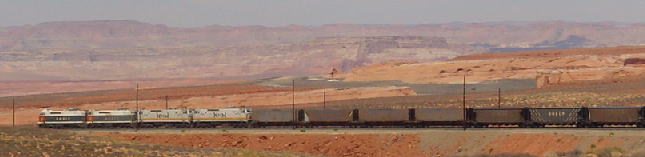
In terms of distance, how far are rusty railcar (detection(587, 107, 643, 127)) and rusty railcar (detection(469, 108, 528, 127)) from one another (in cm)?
454

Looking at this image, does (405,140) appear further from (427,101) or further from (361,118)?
(427,101)

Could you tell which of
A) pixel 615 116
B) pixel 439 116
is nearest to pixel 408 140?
pixel 439 116

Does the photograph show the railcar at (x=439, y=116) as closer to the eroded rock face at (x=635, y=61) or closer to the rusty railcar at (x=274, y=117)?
the rusty railcar at (x=274, y=117)

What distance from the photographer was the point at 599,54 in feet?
576

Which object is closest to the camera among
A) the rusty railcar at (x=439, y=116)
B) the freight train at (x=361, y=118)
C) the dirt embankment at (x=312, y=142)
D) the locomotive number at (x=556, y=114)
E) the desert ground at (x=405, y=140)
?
the desert ground at (x=405, y=140)

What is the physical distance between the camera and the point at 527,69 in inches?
6388

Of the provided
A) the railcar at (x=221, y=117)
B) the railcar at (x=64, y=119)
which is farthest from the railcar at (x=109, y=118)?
the railcar at (x=221, y=117)

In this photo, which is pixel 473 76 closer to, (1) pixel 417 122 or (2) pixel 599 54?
(2) pixel 599 54

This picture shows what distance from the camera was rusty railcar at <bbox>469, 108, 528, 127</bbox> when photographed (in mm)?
71062

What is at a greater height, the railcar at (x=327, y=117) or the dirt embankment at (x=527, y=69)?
the dirt embankment at (x=527, y=69)

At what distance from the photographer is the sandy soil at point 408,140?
59.4 metres

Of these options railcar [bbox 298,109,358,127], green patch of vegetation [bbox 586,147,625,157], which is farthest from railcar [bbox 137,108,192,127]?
green patch of vegetation [bbox 586,147,625,157]

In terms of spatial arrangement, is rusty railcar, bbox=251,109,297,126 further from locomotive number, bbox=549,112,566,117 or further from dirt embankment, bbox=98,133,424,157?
locomotive number, bbox=549,112,566,117

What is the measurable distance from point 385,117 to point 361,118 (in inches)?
74.5
